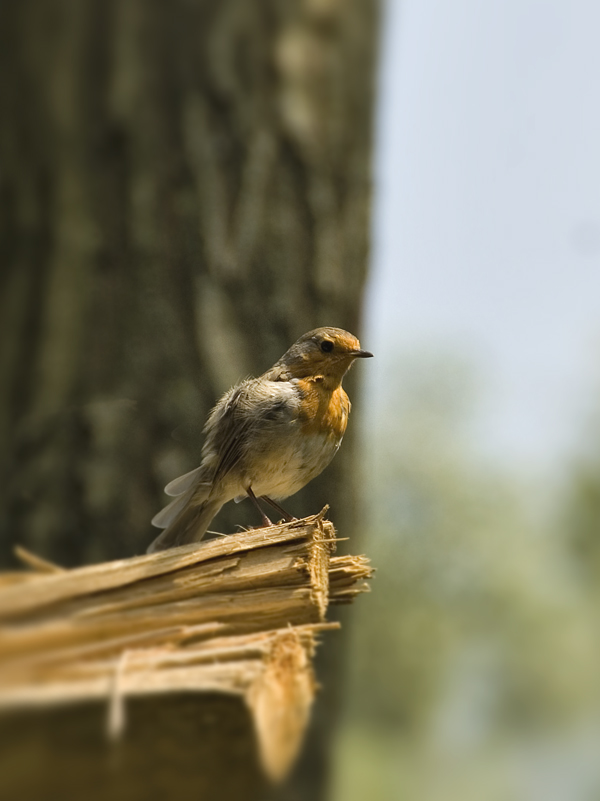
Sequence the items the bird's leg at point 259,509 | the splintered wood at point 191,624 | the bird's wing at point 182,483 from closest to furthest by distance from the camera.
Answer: the splintered wood at point 191,624 → the bird's wing at point 182,483 → the bird's leg at point 259,509

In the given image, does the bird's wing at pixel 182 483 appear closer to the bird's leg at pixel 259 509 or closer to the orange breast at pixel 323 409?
the bird's leg at pixel 259 509

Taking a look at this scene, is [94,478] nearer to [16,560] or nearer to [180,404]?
[180,404]

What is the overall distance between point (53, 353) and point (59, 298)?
21 cm

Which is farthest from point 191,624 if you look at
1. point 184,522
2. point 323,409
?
point 323,409

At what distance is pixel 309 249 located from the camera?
2.89 meters

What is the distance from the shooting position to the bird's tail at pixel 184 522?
2549 mm

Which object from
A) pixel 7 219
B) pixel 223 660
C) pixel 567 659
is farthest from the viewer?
pixel 567 659

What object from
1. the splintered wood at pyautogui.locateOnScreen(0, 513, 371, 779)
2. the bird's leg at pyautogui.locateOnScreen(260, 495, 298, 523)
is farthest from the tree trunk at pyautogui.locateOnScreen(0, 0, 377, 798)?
the splintered wood at pyautogui.locateOnScreen(0, 513, 371, 779)

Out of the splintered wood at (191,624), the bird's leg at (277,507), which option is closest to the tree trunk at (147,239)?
the bird's leg at (277,507)

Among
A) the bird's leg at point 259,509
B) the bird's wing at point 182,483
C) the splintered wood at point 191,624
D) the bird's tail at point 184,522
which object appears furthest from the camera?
the bird's leg at point 259,509

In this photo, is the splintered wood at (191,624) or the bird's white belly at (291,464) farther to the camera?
the bird's white belly at (291,464)

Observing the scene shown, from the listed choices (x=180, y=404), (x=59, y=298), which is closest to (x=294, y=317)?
(x=180, y=404)

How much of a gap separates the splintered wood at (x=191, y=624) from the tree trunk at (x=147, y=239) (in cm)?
65

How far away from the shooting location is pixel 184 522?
260cm
